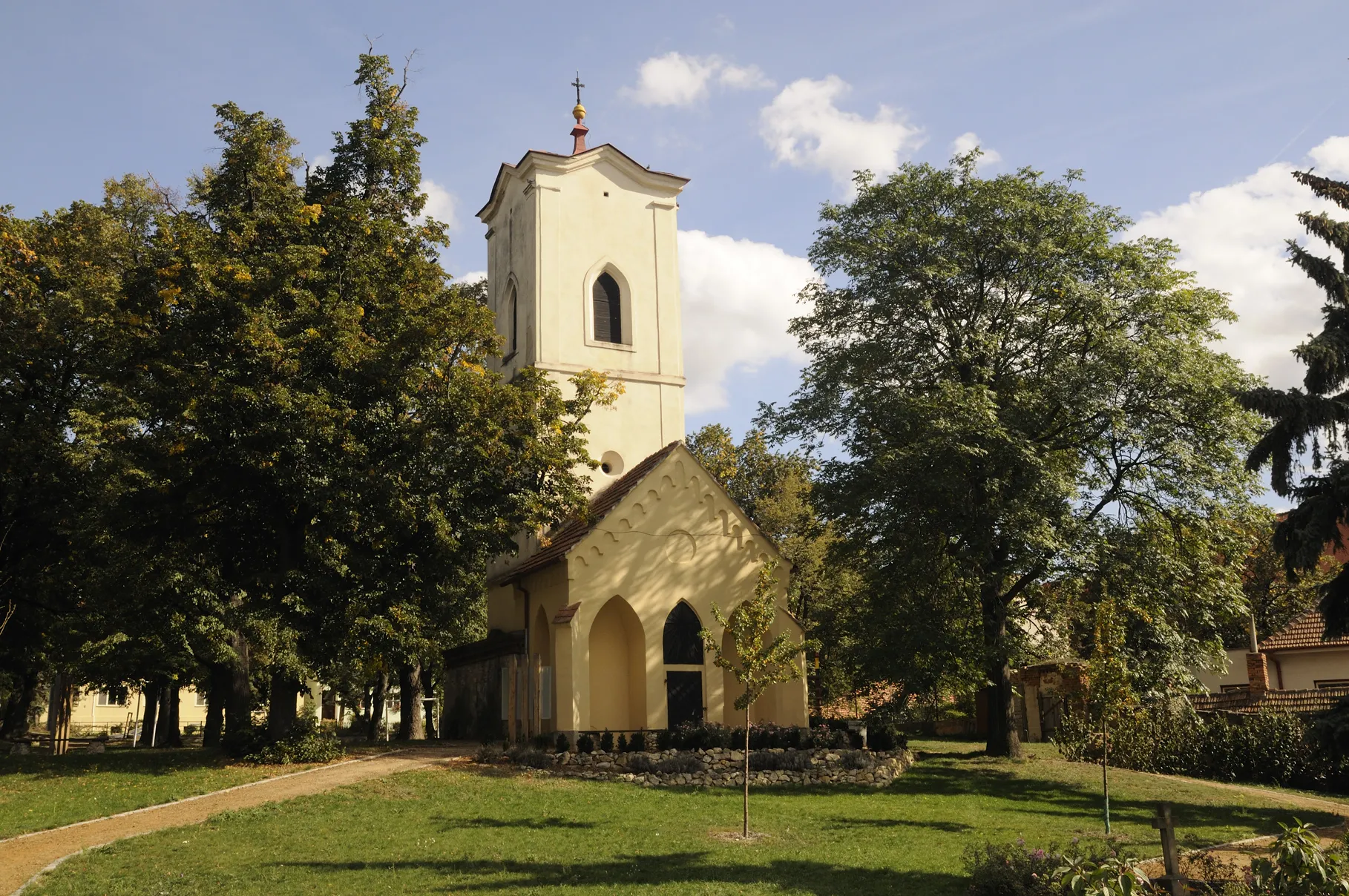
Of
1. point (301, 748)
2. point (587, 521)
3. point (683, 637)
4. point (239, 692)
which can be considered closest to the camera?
point (301, 748)

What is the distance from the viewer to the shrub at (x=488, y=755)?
81.3 feet

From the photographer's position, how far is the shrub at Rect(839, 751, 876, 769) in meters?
23.6

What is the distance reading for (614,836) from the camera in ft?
53.2

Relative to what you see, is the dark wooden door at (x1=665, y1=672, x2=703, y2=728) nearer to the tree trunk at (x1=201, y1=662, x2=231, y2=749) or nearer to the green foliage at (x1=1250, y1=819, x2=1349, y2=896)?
the tree trunk at (x1=201, y1=662, x2=231, y2=749)

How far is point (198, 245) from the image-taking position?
23.6 m

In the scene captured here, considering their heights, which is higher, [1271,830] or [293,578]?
[293,578]

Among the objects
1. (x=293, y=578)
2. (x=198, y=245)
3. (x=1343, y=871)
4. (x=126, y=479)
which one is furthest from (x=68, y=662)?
(x=1343, y=871)

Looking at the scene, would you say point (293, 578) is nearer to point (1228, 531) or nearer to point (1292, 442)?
point (1292, 442)

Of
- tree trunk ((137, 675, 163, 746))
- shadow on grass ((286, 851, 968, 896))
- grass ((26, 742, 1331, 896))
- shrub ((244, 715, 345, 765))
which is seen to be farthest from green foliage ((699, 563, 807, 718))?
tree trunk ((137, 675, 163, 746))

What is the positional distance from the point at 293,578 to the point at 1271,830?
19.4 m

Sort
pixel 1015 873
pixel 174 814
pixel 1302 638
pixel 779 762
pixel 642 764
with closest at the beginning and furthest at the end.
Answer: pixel 1015 873 → pixel 174 814 → pixel 642 764 → pixel 779 762 → pixel 1302 638

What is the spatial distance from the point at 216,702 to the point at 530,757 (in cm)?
1754

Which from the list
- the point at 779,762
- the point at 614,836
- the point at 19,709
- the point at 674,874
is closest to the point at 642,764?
the point at 779,762

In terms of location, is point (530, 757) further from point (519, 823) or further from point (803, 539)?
point (803, 539)
